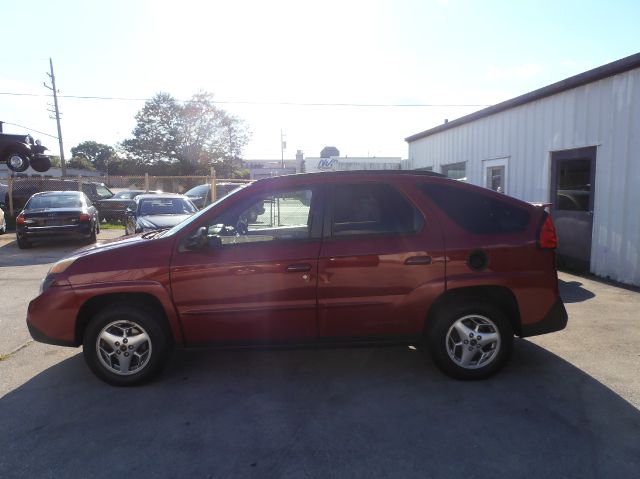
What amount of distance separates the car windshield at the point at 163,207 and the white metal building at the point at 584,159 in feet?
24.6

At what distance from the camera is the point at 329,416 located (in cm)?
331

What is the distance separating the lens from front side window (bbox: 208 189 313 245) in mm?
3810

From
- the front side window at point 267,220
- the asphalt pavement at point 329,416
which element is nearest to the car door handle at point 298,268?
the front side window at point 267,220

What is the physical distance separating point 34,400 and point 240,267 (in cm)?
192

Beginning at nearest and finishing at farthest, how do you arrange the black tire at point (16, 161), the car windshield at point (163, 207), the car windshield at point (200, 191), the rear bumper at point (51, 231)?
the black tire at point (16, 161) < the car windshield at point (163, 207) < the rear bumper at point (51, 231) < the car windshield at point (200, 191)

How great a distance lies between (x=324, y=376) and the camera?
4.00 m

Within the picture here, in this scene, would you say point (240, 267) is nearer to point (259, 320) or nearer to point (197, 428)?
point (259, 320)

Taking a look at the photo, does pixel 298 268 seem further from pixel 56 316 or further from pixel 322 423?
pixel 56 316

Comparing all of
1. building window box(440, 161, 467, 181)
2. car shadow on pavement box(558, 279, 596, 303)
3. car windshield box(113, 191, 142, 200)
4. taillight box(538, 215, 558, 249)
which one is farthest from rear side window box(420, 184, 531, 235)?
car windshield box(113, 191, 142, 200)

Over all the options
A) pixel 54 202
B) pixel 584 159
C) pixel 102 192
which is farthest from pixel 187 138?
pixel 584 159

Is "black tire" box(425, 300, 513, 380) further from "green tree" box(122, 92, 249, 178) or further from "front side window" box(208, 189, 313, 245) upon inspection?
"green tree" box(122, 92, 249, 178)

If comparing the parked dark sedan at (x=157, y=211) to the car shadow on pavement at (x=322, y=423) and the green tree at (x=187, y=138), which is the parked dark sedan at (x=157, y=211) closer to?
the car shadow on pavement at (x=322, y=423)

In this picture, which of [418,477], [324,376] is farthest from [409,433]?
[324,376]

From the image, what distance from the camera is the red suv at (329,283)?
12.1ft
